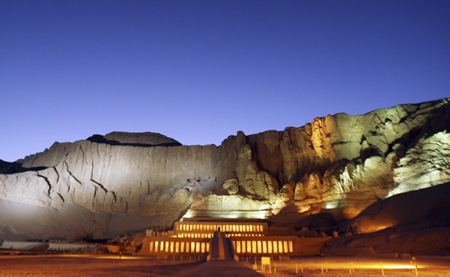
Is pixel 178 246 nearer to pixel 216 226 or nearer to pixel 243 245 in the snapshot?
pixel 243 245

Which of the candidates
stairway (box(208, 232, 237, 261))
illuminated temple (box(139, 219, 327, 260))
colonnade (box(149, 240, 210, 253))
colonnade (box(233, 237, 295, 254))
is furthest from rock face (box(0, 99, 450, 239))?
stairway (box(208, 232, 237, 261))

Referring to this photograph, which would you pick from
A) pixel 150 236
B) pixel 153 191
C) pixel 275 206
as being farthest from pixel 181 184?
pixel 150 236

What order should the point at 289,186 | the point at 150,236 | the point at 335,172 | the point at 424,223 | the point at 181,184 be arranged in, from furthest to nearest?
1. the point at 181,184
2. the point at 289,186
3. the point at 335,172
4. the point at 150,236
5. the point at 424,223

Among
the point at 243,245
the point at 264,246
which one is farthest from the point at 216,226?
the point at 264,246

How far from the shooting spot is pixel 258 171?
64.6 meters

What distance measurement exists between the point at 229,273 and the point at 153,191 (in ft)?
188

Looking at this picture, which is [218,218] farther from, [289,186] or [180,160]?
[180,160]

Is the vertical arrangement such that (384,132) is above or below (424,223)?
above

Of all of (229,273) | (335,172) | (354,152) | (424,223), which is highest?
(354,152)

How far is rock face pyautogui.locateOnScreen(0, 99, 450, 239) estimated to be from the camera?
49875 millimetres

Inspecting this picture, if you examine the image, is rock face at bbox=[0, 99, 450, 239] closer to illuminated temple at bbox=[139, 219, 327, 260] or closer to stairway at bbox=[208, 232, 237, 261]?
illuminated temple at bbox=[139, 219, 327, 260]

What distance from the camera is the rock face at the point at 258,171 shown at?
49.9 m

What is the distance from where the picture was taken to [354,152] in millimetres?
57469

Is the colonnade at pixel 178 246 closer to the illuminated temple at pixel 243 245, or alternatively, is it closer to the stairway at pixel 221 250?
the illuminated temple at pixel 243 245
